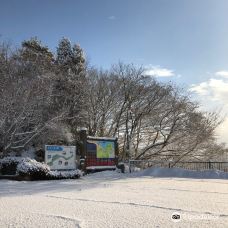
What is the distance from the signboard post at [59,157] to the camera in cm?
2114

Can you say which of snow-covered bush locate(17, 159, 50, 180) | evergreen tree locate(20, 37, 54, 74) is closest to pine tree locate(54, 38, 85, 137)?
evergreen tree locate(20, 37, 54, 74)

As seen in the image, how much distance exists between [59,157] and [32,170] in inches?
132

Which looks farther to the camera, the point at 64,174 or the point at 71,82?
the point at 71,82

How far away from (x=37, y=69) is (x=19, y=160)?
8.16 metres

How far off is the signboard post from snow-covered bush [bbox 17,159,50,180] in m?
1.97

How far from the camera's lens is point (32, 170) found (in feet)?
60.3

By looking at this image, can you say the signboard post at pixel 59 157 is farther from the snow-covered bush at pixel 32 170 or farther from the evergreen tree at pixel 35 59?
the evergreen tree at pixel 35 59

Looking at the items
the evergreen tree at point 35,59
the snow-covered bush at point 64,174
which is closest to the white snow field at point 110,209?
the snow-covered bush at point 64,174

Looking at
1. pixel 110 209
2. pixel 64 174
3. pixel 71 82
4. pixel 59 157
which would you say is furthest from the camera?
pixel 71 82

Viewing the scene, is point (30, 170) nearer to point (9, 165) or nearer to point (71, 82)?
point (9, 165)

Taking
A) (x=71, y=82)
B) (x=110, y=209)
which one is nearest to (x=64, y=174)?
(x=110, y=209)

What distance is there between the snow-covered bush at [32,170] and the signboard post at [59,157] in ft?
6.47

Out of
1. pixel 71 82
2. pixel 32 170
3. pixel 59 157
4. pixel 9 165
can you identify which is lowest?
pixel 32 170

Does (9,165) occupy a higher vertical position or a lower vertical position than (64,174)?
higher
